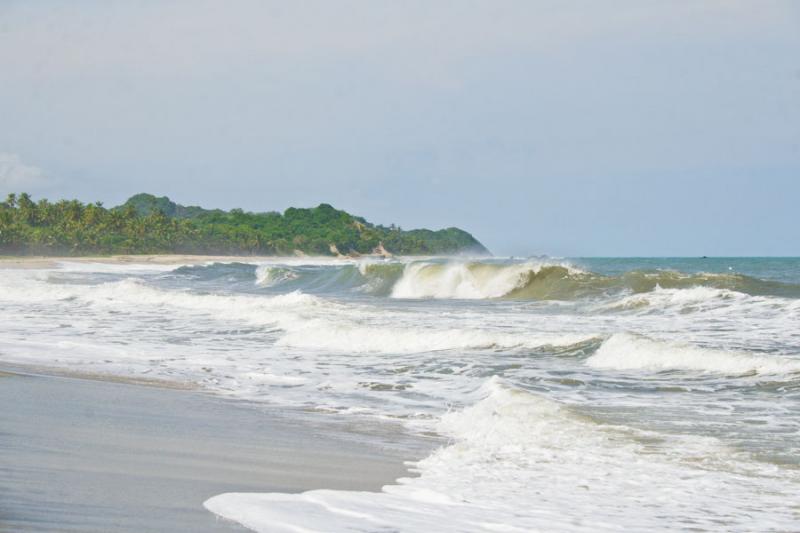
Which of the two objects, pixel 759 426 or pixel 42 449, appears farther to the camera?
pixel 759 426

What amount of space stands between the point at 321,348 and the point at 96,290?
17804 millimetres

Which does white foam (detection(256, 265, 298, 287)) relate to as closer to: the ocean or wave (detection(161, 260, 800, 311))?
wave (detection(161, 260, 800, 311))

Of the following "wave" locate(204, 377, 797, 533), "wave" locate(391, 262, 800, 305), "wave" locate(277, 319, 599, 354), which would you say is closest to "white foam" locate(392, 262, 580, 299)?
"wave" locate(391, 262, 800, 305)

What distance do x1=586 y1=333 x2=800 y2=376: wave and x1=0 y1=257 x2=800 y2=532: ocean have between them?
0.14 feet

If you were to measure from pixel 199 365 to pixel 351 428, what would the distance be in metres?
5.63

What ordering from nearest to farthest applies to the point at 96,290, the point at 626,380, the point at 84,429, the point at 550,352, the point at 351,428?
the point at 84,429
the point at 351,428
the point at 626,380
the point at 550,352
the point at 96,290

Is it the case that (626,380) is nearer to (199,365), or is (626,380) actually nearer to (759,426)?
(759,426)

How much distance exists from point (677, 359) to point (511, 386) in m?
4.10

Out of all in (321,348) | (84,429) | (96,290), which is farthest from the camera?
(96,290)

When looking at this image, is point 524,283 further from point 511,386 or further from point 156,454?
point 156,454

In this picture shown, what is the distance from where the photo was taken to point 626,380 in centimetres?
1316

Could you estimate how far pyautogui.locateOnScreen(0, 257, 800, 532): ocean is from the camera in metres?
6.00

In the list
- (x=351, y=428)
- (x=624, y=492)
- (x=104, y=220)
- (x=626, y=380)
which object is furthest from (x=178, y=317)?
(x=104, y=220)

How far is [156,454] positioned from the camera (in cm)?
718
